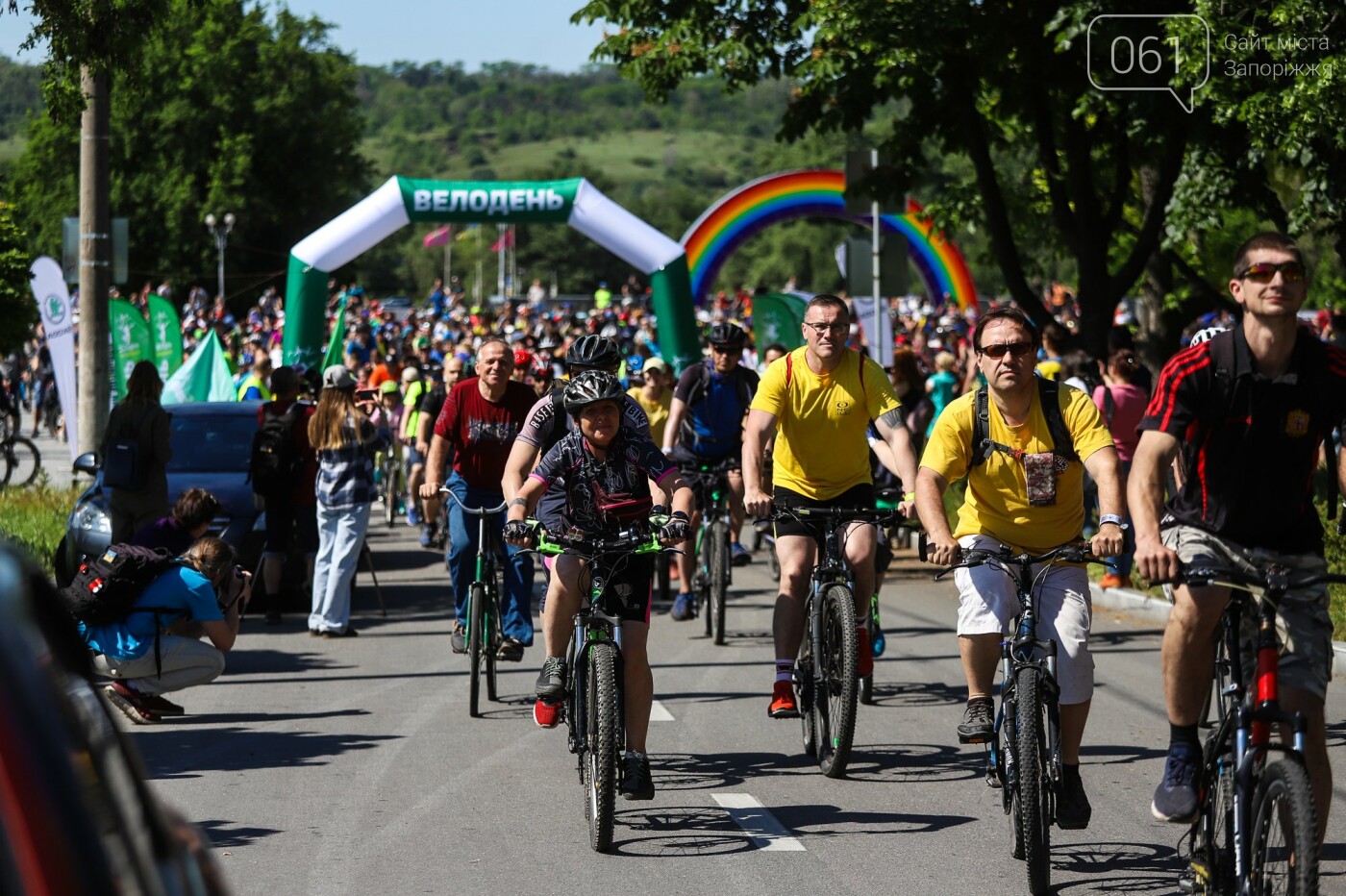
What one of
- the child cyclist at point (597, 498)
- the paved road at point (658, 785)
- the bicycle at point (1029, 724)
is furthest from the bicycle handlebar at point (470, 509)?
the bicycle at point (1029, 724)

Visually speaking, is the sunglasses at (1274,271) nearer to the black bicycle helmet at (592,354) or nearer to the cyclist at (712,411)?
the black bicycle helmet at (592,354)

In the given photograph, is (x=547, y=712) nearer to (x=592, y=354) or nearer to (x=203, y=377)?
(x=592, y=354)

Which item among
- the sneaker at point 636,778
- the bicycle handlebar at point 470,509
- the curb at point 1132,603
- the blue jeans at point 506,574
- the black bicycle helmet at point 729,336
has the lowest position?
the sneaker at point 636,778

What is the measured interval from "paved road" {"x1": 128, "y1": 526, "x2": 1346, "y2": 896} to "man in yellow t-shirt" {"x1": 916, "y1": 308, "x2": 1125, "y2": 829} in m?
0.64

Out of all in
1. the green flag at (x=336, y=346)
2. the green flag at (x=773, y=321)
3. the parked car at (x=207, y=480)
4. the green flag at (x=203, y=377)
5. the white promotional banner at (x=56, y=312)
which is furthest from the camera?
the green flag at (x=773, y=321)

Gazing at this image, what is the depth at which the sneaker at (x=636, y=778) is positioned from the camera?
6492 millimetres

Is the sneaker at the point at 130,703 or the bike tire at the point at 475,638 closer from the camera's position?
the sneaker at the point at 130,703

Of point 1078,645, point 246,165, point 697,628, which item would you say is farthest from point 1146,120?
point 246,165

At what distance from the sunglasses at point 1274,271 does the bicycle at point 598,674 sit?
2.41 m

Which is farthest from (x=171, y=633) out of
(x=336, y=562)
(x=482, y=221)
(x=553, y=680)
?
(x=482, y=221)

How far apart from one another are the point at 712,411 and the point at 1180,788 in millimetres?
7131

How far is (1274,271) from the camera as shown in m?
5.05

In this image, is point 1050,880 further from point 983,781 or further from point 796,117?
point 796,117

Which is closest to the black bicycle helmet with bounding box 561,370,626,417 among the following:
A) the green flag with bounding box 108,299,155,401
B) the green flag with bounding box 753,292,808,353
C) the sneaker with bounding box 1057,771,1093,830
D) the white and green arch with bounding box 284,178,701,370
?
the sneaker with bounding box 1057,771,1093,830
